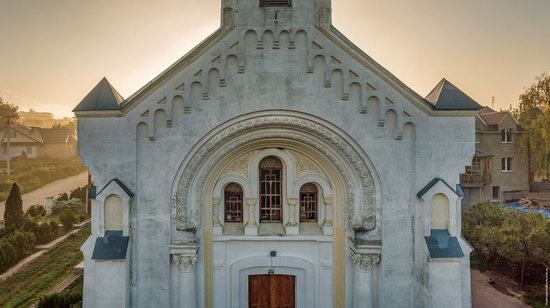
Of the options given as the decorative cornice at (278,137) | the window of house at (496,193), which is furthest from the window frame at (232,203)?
the window of house at (496,193)

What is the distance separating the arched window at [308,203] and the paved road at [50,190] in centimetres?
3402

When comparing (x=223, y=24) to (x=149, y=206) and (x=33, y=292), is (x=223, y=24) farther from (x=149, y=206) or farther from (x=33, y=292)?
(x=33, y=292)

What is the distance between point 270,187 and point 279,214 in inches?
39.1

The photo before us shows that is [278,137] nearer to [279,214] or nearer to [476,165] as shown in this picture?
[279,214]

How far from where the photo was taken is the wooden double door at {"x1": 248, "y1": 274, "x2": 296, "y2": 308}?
11.4m

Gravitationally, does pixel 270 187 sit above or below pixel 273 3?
below

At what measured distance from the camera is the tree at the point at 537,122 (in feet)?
112

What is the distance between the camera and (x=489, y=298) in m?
14.3

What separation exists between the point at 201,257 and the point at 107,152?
4.39 meters

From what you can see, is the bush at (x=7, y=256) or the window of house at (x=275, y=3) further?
the bush at (x=7, y=256)

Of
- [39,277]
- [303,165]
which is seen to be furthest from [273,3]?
[39,277]

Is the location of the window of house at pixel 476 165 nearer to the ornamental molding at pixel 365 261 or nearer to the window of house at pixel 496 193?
the window of house at pixel 496 193

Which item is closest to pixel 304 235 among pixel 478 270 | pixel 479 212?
pixel 478 270

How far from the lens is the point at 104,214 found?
10.1 metres
